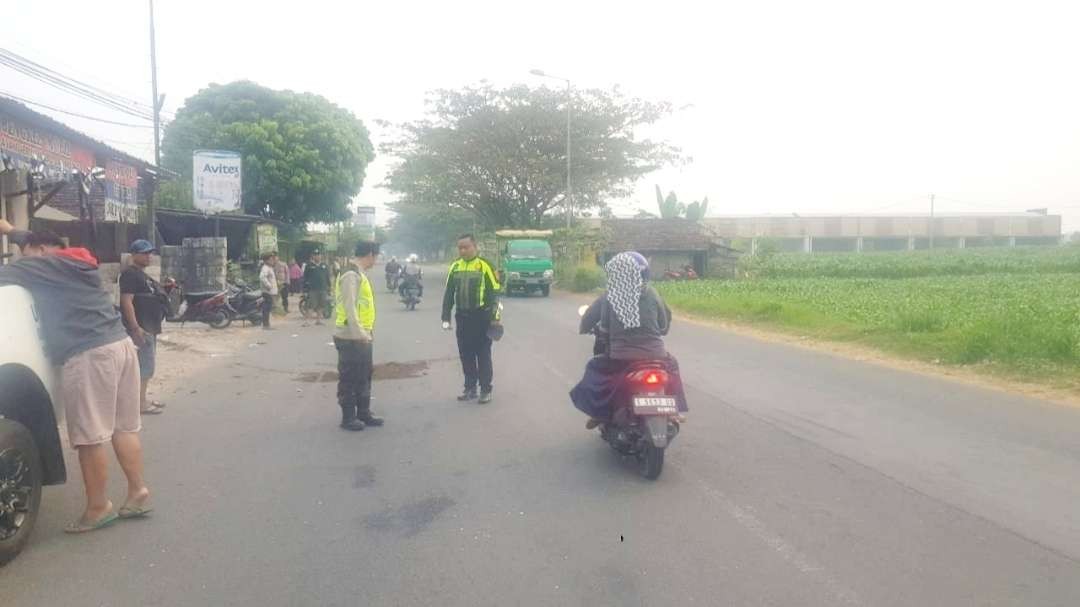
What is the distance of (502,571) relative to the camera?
14.7ft

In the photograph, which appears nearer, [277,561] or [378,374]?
[277,561]

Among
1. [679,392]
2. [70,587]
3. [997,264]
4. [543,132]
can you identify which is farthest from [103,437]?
[997,264]

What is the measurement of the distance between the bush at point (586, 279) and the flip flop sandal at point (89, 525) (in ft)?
100

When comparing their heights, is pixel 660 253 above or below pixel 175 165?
below

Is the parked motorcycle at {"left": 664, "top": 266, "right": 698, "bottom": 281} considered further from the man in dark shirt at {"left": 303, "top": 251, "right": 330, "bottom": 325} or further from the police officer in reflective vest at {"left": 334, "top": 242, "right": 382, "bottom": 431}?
the police officer in reflective vest at {"left": 334, "top": 242, "right": 382, "bottom": 431}

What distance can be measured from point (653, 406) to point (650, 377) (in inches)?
10.5

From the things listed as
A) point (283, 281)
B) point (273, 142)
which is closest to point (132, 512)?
point (283, 281)

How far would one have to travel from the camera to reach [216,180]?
22.5 meters

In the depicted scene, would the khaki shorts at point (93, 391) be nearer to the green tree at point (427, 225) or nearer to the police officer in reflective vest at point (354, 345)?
the police officer in reflective vest at point (354, 345)

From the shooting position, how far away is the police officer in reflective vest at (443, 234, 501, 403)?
9.26 m

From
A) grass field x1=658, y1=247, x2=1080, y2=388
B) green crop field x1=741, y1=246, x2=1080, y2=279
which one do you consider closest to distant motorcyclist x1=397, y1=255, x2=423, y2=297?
grass field x1=658, y1=247, x2=1080, y2=388

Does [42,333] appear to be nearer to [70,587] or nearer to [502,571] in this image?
[70,587]

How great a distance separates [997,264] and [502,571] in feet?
146

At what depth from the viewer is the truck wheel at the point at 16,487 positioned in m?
4.53
